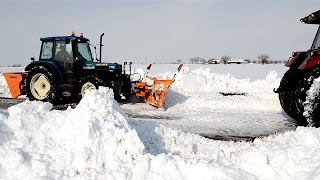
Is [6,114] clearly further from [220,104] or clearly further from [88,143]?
[220,104]

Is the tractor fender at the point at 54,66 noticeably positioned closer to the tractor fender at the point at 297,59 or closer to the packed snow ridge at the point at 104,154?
the packed snow ridge at the point at 104,154

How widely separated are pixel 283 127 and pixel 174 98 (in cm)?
397

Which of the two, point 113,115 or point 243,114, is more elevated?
point 113,115

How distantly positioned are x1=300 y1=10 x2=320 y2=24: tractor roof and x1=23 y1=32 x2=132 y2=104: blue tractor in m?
5.14

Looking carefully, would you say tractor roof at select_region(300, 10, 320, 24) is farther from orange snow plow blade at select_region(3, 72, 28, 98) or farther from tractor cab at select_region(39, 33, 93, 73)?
orange snow plow blade at select_region(3, 72, 28, 98)

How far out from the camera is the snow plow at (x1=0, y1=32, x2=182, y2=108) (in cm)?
1002

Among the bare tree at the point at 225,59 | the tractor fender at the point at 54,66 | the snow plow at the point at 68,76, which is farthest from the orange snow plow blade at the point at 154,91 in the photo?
the bare tree at the point at 225,59

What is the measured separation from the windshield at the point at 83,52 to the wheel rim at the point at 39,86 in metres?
1.25

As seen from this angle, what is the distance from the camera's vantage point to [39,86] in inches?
415

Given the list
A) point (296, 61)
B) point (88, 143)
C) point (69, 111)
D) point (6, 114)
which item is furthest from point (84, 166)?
point (296, 61)

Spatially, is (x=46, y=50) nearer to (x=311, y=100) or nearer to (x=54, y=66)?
(x=54, y=66)

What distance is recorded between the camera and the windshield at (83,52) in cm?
1037

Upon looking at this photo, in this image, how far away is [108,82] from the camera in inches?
386

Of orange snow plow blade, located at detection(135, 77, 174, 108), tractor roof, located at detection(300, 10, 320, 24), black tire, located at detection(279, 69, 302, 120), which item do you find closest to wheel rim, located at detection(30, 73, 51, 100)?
orange snow plow blade, located at detection(135, 77, 174, 108)
